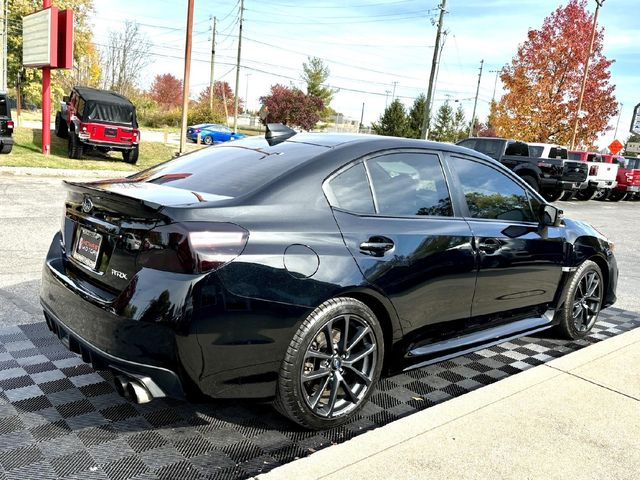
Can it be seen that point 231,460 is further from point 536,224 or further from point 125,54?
point 125,54

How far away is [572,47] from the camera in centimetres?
3309

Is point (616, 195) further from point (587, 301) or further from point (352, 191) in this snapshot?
point (352, 191)

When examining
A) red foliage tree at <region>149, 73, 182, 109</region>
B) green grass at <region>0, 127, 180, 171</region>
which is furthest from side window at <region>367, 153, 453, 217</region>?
red foliage tree at <region>149, 73, 182, 109</region>

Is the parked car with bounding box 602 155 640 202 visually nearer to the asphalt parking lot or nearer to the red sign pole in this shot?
the red sign pole

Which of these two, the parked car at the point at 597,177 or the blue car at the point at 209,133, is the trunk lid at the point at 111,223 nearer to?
the parked car at the point at 597,177

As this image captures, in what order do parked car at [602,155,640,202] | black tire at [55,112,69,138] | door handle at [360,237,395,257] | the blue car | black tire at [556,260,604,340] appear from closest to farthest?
1. door handle at [360,237,395,257]
2. black tire at [556,260,604,340]
3. black tire at [55,112,69,138]
4. parked car at [602,155,640,202]
5. the blue car

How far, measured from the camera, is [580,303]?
475 cm

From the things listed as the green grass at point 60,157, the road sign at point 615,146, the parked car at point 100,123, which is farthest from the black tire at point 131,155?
the road sign at point 615,146

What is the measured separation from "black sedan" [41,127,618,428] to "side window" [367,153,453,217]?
0.01 meters

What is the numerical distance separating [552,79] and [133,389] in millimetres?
Result: 35321

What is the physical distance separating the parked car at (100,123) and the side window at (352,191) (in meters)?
16.2

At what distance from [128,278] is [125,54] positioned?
51.9m

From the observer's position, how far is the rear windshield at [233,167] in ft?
9.99

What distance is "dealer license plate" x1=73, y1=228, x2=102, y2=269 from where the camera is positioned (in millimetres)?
2871
